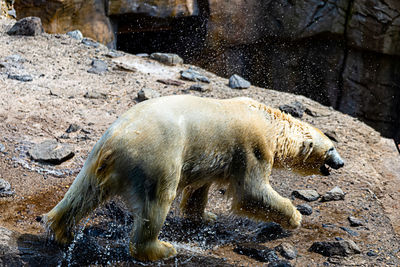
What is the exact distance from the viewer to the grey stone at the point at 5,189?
3.96 m

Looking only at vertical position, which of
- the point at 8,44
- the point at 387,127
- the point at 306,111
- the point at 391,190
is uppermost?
the point at 8,44

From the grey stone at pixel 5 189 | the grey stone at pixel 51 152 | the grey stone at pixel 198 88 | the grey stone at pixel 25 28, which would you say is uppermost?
the grey stone at pixel 25 28

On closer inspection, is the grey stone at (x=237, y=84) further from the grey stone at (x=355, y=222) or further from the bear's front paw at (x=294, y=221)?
the bear's front paw at (x=294, y=221)

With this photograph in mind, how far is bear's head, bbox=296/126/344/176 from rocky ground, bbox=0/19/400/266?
53cm

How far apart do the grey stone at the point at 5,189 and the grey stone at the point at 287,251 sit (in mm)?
2354

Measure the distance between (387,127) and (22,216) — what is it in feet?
38.1

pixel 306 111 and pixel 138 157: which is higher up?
pixel 138 157

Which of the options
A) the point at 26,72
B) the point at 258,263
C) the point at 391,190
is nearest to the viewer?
the point at 258,263

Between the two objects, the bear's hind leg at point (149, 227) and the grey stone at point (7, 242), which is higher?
the bear's hind leg at point (149, 227)

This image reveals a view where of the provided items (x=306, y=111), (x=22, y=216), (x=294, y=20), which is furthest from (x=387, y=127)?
(x=22, y=216)

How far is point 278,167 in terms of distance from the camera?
398cm

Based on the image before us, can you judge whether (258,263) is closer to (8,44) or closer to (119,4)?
(8,44)

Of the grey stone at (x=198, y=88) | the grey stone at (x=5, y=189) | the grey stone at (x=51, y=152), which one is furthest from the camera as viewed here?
the grey stone at (x=198, y=88)

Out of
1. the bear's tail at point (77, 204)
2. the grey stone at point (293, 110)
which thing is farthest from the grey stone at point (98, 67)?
the bear's tail at point (77, 204)
